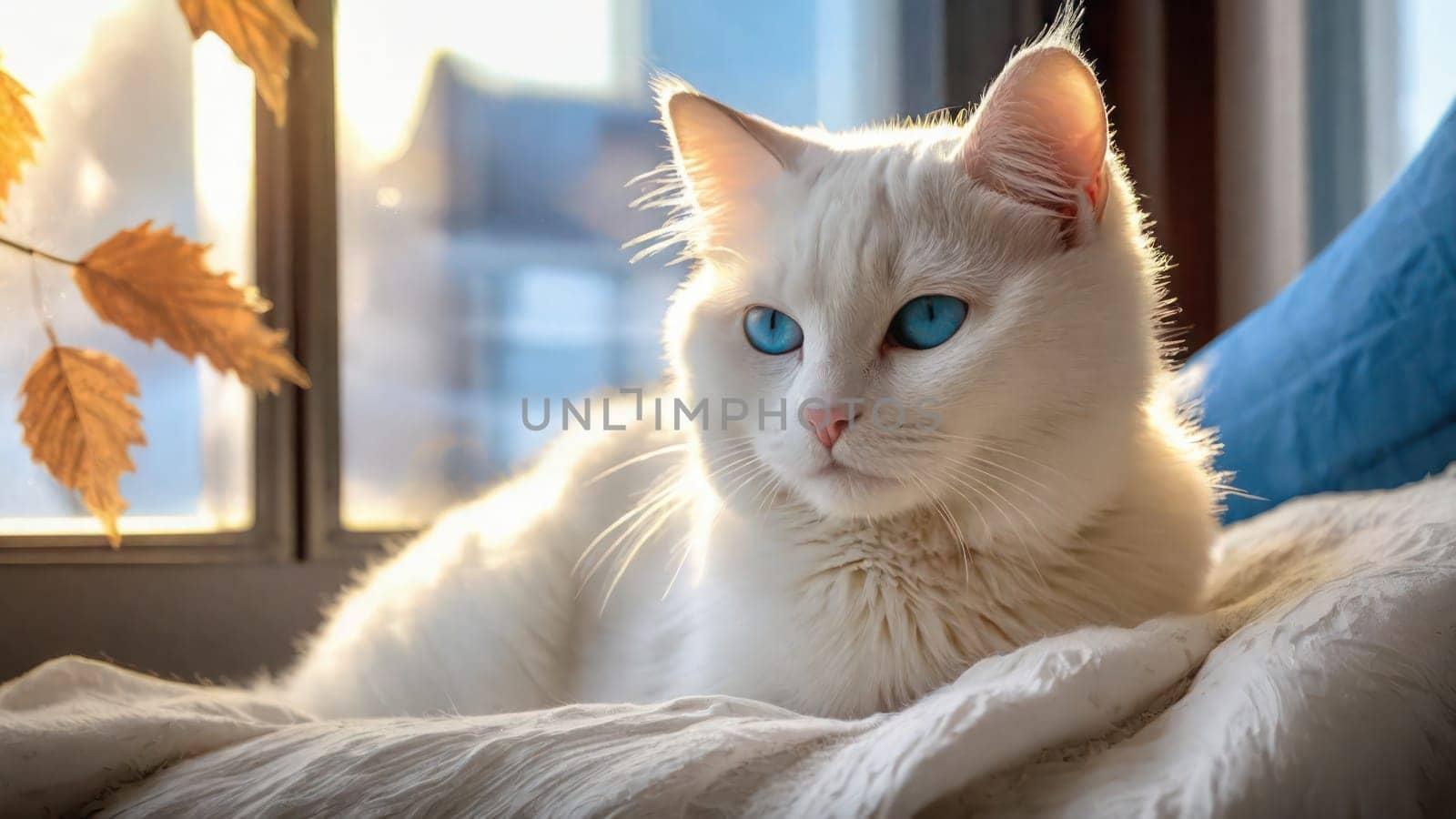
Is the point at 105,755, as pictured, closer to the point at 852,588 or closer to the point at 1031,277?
the point at 852,588

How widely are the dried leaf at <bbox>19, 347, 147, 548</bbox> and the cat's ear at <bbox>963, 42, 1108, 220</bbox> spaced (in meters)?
0.80

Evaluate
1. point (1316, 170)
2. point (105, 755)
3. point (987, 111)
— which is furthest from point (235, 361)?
point (1316, 170)

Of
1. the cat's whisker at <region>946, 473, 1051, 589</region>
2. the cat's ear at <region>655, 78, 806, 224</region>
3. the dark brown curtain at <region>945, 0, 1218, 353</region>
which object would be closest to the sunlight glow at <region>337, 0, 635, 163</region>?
the dark brown curtain at <region>945, 0, 1218, 353</region>

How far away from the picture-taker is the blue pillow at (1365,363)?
1020 mm

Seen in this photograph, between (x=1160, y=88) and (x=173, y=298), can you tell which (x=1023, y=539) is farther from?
(x=1160, y=88)

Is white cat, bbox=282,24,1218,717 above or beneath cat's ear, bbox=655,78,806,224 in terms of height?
beneath

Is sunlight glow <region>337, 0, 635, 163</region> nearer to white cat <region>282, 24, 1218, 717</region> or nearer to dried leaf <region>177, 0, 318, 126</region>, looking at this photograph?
dried leaf <region>177, 0, 318, 126</region>

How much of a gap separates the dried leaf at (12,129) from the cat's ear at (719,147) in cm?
54

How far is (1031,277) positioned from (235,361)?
0.79 m

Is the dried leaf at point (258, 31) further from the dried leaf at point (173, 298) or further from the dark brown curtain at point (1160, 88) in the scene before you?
the dark brown curtain at point (1160, 88)

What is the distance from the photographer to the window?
144 centimetres

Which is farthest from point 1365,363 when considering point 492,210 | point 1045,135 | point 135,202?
point 135,202

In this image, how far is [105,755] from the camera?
2.05ft

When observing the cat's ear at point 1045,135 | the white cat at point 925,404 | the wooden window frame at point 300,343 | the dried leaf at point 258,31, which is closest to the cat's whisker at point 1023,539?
the white cat at point 925,404
